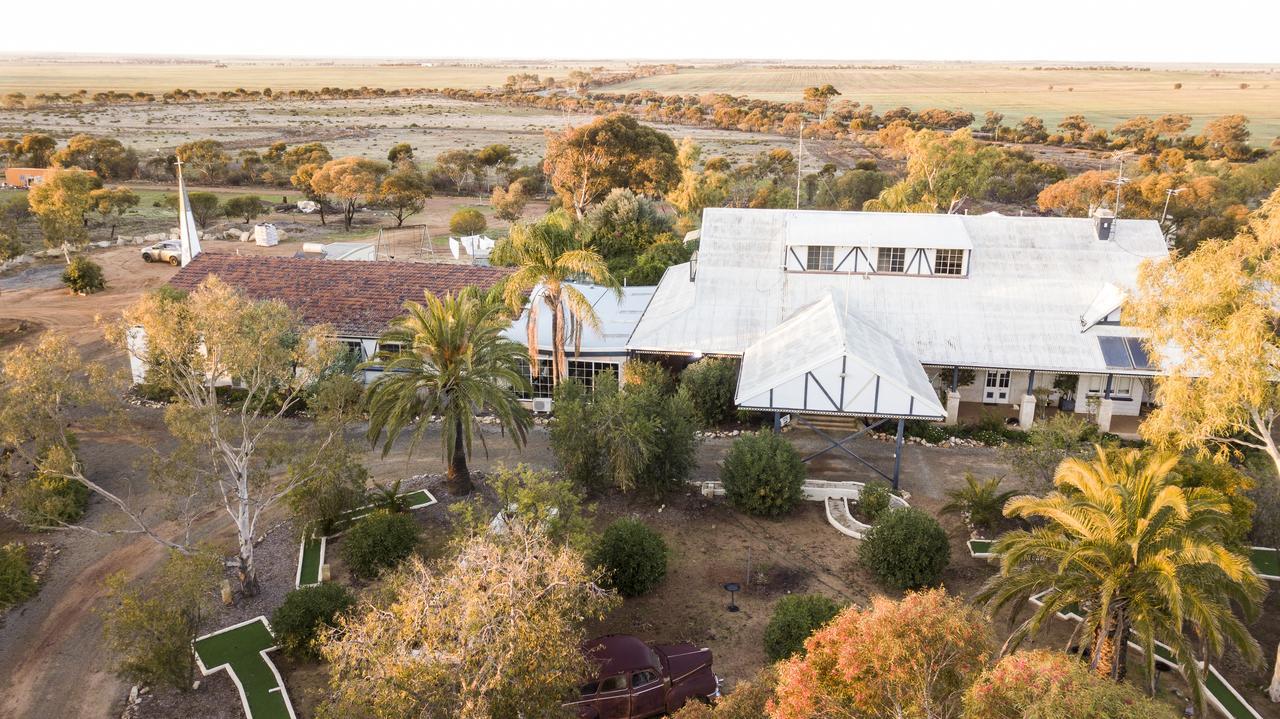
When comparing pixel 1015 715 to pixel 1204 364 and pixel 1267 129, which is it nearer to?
pixel 1204 364

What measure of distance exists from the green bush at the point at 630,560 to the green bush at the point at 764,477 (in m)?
4.12

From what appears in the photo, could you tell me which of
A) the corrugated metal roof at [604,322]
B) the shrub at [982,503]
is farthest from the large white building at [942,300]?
the shrub at [982,503]

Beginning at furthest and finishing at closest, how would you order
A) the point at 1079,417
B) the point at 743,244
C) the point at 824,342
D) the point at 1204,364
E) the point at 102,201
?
the point at 102,201
the point at 743,244
the point at 1079,417
the point at 824,342
the point at 1204,364

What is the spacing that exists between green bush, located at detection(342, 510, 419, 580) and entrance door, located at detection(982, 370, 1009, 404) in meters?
20.9

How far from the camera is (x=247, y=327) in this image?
63.4 ft

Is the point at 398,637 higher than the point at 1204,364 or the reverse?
the reverse

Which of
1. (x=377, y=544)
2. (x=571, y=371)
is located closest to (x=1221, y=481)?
(x=571, y=371)

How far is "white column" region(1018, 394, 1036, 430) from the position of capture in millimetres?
29156

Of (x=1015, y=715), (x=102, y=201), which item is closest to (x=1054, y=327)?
(x=1015, y=715)

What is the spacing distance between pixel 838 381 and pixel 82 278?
42.3 meters

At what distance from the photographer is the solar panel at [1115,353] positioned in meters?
28.2

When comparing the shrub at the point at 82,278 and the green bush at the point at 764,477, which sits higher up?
the shrub at the point at 82,278

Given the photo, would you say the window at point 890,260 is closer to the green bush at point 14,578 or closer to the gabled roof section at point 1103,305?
the gabled roof section at point 1103,305

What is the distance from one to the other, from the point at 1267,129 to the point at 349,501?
602 feet
